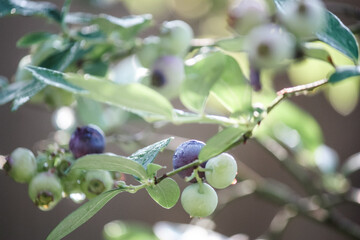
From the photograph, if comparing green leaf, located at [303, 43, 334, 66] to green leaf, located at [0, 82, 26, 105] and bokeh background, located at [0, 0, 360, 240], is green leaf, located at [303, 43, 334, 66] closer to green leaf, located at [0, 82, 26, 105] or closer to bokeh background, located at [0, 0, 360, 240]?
green leaf, located at [0, 82, 26, 105]

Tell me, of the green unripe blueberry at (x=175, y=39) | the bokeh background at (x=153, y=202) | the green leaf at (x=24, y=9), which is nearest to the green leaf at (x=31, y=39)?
the green leaf at (x=24, y=9)

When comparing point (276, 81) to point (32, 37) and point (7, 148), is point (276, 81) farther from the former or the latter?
point (32, 37)

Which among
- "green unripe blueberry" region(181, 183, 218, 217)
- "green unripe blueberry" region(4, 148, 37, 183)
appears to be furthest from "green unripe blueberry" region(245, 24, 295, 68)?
"green unripe blueberry" region(4, 148, 37, 183)

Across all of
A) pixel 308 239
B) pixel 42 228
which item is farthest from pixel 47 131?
pixel 308 239

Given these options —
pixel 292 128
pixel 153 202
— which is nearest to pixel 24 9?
pixel 292 128

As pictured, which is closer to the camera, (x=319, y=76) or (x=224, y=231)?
(x=319, y=76)

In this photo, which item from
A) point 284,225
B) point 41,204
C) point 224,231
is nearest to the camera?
point 41,204
